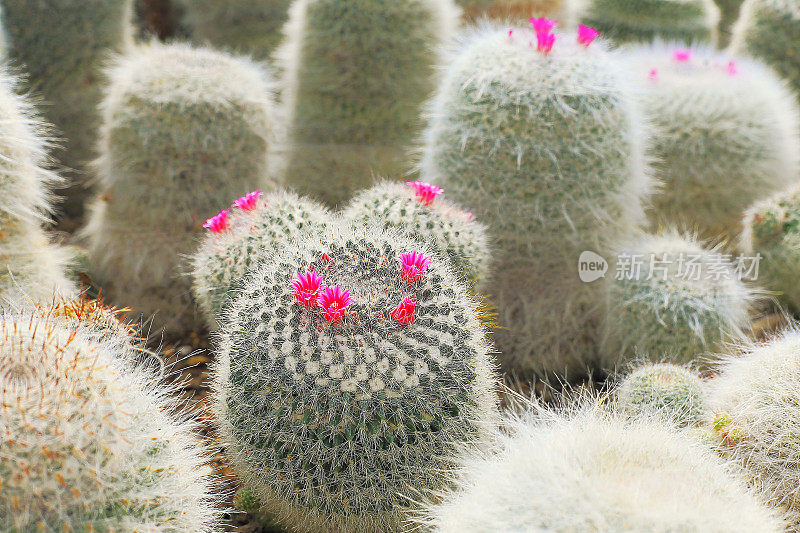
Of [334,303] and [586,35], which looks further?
[586,35]

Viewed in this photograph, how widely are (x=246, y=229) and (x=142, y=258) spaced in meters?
1.42

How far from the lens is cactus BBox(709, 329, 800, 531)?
2.24m

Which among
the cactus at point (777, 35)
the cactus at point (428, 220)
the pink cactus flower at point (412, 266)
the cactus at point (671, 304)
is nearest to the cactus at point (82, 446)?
the pink cactus flower at point (412, 266)

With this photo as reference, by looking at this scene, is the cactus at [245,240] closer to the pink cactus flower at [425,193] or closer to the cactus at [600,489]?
the pink cactus flower at [425,193]

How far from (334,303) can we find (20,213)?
1.75 meters

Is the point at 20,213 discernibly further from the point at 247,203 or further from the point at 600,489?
the point at 600,489

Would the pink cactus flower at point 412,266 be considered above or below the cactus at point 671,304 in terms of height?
above

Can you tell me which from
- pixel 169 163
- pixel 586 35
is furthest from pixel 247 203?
pixel 586 35

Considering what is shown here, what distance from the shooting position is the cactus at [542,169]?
3439 mm

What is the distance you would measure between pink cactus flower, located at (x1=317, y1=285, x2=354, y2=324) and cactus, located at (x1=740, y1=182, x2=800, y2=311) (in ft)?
10.1

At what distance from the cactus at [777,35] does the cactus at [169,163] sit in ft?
13.1

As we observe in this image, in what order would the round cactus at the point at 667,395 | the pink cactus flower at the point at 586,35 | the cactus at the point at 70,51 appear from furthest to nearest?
the cactus at the point at 70,51
the pink cactus flower at the point at 586,35
the round cactus at the point at 667,395

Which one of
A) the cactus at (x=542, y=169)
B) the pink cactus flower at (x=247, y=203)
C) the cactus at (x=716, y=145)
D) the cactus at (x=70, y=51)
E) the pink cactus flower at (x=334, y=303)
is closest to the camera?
the pink cactus flower at (x=334, y=303)

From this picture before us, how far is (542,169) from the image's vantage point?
11.4 feet
